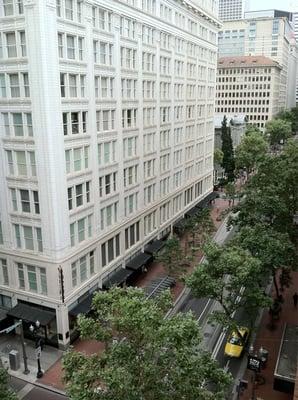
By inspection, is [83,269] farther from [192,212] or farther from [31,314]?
[192,212]

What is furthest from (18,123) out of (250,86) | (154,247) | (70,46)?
(250,86)

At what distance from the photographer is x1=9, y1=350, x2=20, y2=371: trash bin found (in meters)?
34.1

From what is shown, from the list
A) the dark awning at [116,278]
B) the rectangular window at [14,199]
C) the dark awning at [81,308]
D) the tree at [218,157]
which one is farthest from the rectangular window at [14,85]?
the tree at [218,157]

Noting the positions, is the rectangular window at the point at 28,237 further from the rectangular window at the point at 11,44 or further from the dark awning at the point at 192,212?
the dark awning at the point at 192,212

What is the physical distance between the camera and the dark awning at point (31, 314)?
36781 millimetres

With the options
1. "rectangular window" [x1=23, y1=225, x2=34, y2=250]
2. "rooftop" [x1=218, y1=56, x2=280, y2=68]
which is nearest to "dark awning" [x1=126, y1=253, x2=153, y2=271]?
"rectangular window" [x1=23, y1=225, x2=34, y2=250]

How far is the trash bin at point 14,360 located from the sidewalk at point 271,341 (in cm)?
1906

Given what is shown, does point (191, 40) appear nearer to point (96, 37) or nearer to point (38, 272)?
point (96, 37)

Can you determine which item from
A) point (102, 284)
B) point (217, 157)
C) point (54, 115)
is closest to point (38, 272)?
point (102, 284)

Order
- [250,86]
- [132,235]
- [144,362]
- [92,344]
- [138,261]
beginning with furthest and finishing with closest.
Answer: [250,86] → [132,235] → [138,261] → [92,344] → [144,362]

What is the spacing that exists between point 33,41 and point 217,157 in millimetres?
73646

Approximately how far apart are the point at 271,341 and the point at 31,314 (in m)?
22.9

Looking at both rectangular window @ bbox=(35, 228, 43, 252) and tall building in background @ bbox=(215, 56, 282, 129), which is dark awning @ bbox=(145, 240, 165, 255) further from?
tall building in background @ bbox=(215, 56, 282, 129)

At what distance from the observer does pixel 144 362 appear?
17.6 meters
